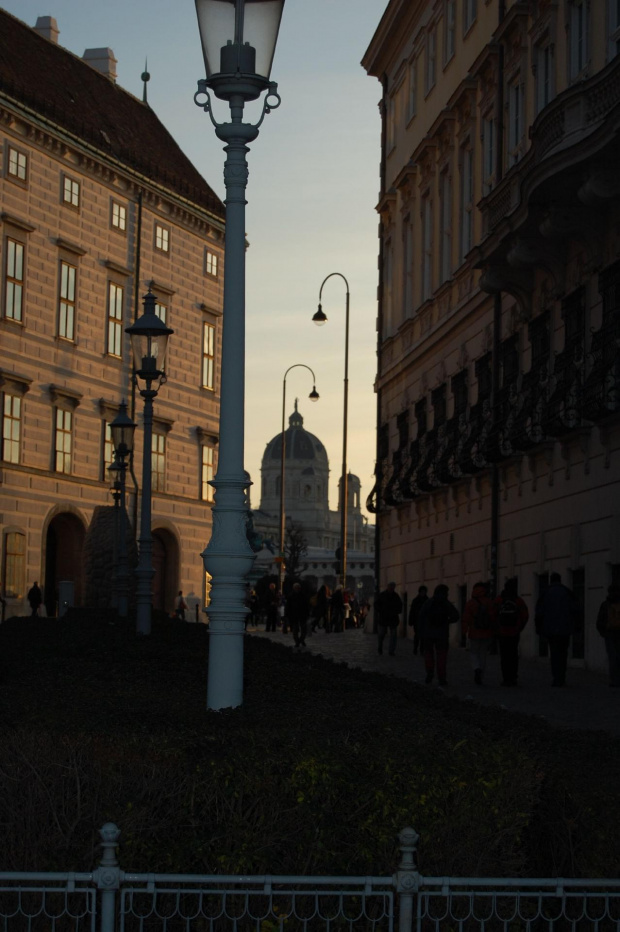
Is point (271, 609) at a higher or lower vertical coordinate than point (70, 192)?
lower

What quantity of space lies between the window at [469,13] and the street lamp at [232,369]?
27.7m

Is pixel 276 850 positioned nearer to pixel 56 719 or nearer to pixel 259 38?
pixel 56 719

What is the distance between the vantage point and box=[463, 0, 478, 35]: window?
36.8 meters

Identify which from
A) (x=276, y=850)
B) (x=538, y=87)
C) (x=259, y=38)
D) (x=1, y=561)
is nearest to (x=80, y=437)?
(x=1, y=561)

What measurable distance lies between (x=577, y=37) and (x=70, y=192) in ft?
93.1

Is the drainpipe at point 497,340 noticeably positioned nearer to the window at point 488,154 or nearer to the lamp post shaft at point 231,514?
the window at point 488,154

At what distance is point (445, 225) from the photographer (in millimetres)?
39875

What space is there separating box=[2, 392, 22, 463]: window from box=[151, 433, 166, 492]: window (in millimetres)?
9154

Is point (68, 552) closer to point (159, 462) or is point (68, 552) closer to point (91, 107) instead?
point (159, 462)

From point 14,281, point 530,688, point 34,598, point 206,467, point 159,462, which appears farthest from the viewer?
point 206,467

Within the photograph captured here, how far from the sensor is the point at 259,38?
10.0 meters

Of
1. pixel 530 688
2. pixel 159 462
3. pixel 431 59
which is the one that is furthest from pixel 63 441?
pixel 530 688

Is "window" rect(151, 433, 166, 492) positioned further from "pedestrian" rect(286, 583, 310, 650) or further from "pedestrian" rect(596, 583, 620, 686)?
"pedestrian" rect(596, 583, 620, 686)

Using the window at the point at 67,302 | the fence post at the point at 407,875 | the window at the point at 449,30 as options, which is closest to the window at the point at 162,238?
the window at the point at 67,302
